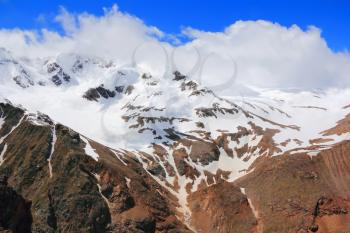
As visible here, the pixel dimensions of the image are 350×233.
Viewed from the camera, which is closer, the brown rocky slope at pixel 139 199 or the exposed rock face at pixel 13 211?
the exposed rock face at pixel 13 211

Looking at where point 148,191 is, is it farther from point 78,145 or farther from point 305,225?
point 305,225

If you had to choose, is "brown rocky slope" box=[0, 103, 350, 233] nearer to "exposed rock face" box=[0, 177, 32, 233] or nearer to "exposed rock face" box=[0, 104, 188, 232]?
"exposed rock face" box=[0, 104, 188, 232]

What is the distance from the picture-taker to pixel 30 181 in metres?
182

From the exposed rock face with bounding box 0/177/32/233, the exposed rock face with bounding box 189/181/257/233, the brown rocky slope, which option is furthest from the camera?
the exposed rock face with bounding box 189/181/257/233

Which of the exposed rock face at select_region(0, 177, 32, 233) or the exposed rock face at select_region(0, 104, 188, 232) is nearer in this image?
the exposed rock face at select_region(0, 177, 32, 233)

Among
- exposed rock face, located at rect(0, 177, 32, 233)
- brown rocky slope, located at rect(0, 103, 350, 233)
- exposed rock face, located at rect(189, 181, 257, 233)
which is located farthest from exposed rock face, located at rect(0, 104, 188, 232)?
exposed rock face, located at rect(189, 181, 257, 233)

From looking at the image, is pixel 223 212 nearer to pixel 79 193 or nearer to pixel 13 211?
pixel 79 193

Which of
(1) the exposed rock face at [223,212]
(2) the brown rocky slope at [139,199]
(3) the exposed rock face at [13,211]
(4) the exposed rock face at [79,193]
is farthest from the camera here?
(1) the exposed rock face at [223,212]

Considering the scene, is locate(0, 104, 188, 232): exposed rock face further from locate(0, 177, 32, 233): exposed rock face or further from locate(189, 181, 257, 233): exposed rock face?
locate(189, 181, 257, 233): exposed rock face

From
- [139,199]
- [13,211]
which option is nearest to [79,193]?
[139,199]

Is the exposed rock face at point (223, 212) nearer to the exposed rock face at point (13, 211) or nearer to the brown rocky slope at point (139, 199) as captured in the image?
the brown rocky slope at point (139, 199)

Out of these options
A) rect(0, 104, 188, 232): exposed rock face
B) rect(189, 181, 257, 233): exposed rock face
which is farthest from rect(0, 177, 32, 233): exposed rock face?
rect(189, 181, 257, 233): exposed rock face

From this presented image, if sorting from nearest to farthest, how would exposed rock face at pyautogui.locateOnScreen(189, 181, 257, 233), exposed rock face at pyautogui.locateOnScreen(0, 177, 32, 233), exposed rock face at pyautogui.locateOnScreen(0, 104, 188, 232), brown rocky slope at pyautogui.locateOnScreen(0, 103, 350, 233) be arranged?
exposed rock face at pyautogui.locateOnScreen(0, 177, 32, 233)
exposed rock face at pyautogui.locateOnScreen(0, 104, 188, 232)
brown rocky slope at pyautogui.locateOnScreen(0, 103, 350, 233)
exposed rock face at pyautogui.locateOnScreen(189, 181, 257, 233)

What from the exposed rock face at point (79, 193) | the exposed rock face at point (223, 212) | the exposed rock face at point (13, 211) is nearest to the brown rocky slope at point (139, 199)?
the exposed rock face at point (79, 193)
